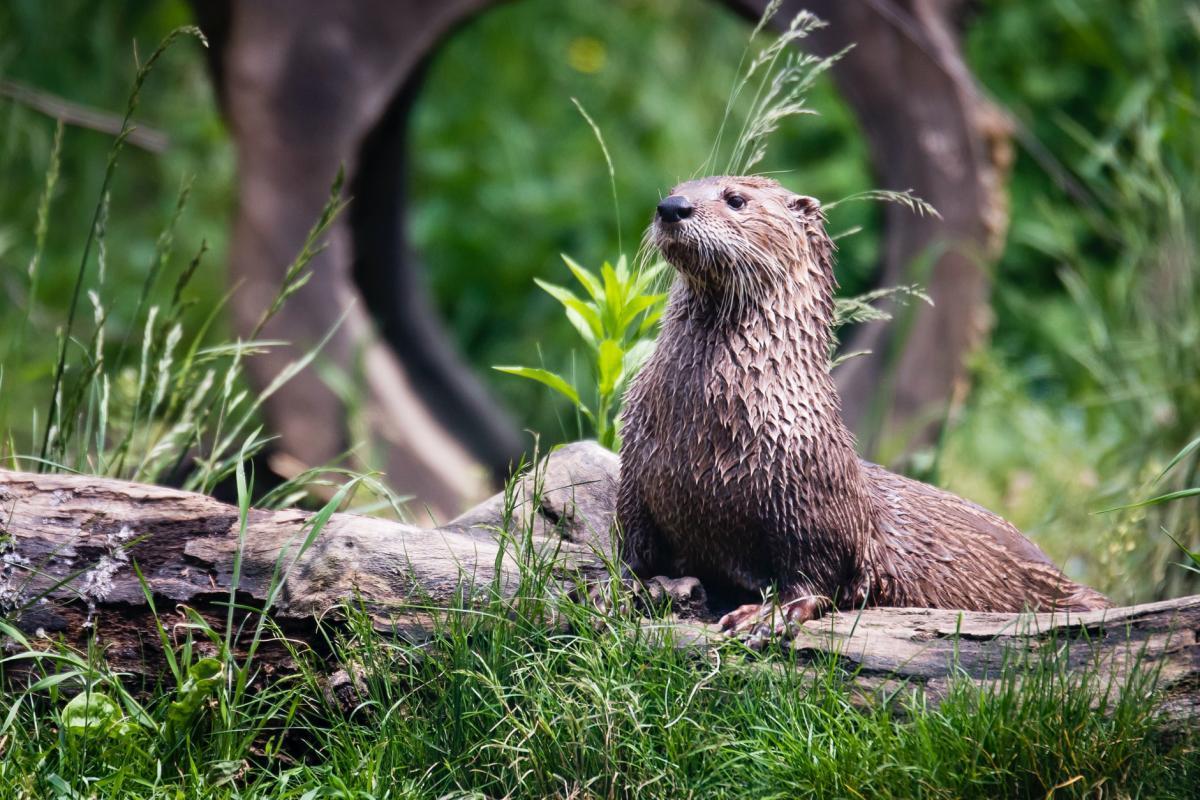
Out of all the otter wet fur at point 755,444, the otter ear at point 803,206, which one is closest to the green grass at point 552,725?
the otter wet fur at point 755,444

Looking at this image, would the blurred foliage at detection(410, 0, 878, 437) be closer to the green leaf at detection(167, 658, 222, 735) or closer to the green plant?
the green plant

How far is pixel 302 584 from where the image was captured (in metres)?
2.52

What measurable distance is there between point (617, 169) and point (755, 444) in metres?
5.10

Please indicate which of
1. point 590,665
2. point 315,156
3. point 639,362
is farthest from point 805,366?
point 315,156

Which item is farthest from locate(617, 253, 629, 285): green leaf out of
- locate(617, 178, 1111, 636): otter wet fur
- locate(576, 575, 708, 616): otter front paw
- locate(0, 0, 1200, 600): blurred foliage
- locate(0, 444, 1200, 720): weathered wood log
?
locate(0, 0, 1200, 600): blurred foliage

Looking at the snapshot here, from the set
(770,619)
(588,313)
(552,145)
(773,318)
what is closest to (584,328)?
(588,313)

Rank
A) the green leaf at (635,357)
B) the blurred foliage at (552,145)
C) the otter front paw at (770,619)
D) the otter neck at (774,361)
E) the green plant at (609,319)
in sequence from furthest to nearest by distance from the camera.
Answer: the blurred foliage at (552,145) → the green leaf at (635,357) → the green plant at (609,319) → the otter neck at (774,361) → the otter front paw at (770,619)

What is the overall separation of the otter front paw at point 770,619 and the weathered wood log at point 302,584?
3cm

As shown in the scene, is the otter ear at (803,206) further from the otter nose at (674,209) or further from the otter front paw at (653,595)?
the otter front paw at (653,595)

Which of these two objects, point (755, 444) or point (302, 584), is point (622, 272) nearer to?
point (755, 444)

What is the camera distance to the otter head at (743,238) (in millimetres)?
2537

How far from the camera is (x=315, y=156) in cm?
455

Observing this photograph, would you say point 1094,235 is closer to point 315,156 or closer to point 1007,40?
point 1007,40

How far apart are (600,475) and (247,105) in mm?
2252
